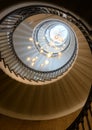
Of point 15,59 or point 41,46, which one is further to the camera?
point 41,46

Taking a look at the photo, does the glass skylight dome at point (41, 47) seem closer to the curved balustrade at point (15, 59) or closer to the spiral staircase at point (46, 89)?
the curved balustrade at point (15, 59)

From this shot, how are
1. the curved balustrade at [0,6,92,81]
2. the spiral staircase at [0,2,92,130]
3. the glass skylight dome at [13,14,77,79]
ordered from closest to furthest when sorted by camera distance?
the curved balustrade at [0,6,92,81] → the spiral staircase at [0,2,92,130] → the glass skylight dome at [13,14,77,79]

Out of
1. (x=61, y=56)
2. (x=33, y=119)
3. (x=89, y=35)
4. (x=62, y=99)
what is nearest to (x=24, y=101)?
(x=33, y=119)

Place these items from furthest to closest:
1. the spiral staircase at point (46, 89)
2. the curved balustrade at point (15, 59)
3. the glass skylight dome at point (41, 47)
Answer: the glass skylight dome at point (41, 47), the spiral staircase at point (46, 89), the curved balustrade at point (15, 59)

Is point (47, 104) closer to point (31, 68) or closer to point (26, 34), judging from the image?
point (31, 68)

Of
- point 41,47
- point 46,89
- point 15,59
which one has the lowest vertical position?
point 46,89

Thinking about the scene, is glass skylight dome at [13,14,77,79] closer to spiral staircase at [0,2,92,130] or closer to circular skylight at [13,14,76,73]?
circular skylight at [13,14,76,73]

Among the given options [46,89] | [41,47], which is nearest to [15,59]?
[46,89]

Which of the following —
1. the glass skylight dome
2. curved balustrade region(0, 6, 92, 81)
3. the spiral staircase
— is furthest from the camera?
the glass skylight dome

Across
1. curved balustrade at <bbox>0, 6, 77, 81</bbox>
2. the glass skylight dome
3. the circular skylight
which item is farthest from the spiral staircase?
the circular skylight

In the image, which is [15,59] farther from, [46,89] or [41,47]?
[41,47]

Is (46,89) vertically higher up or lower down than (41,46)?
lower down

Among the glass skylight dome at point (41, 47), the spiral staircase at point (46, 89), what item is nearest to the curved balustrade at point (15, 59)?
the spiral staircase at point (46, 89)

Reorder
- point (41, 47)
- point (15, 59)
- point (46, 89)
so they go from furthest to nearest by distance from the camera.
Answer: point (41, 47) < point (15, 59) < point (46, 89)
